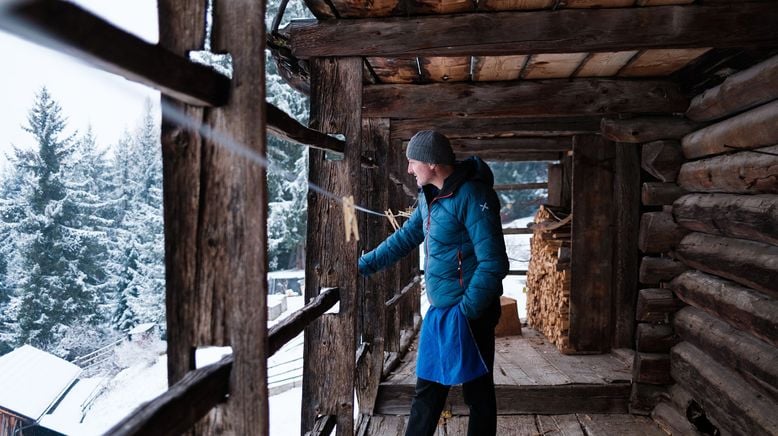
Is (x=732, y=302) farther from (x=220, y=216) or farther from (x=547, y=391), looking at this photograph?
(x=220, y=216)

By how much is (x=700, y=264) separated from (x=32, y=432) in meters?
15.4

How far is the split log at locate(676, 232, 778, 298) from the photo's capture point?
3.33m

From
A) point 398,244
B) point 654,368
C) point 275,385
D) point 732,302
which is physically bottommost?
point 275,385

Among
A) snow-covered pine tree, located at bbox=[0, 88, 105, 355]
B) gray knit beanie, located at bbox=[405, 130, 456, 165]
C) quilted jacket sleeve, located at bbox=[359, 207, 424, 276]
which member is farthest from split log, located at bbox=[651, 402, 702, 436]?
snow-covered pine tree, located at bbox=[0, 88, 105, 355]

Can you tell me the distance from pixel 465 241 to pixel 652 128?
8.66 feet

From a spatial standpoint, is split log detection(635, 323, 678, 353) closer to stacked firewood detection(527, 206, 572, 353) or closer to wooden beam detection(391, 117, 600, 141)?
stacked firewood detection(527, 206, 572, 353)

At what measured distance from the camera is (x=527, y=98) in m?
5.02

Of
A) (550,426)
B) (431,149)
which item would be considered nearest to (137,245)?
(550,426)

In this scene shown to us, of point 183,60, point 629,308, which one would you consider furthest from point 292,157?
point 183,60

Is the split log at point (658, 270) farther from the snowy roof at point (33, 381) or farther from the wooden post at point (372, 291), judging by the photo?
the snowy roof at point (33, 381)

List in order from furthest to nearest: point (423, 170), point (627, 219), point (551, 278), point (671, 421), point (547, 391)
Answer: point (551, 278) → point (627, 219) → point (547, 391) → point (671, 421) → point (423, 170)

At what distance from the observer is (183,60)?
1.33 m

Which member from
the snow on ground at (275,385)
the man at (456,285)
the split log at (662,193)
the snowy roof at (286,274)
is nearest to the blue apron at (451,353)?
the man at (456,285)

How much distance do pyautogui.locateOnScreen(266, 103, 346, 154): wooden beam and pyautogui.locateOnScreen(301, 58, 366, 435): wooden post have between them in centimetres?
15
